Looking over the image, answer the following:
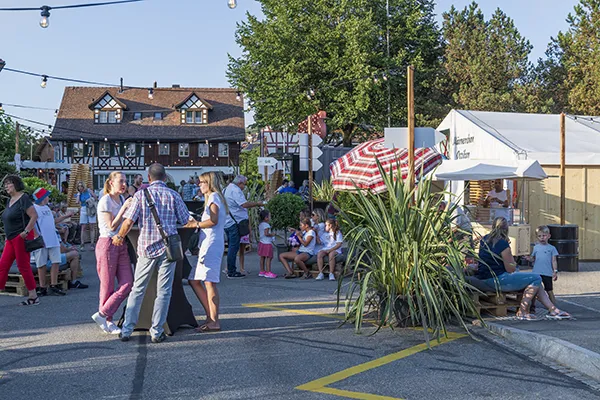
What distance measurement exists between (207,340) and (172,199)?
1.51 meters

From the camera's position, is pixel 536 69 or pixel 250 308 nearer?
pixel 250 308

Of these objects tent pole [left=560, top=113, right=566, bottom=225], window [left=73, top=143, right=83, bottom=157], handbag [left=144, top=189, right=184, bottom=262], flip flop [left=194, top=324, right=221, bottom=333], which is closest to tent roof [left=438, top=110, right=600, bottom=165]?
tent pole [left=560, top=113, right=566, bottom=225]

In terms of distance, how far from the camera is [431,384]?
588 cm

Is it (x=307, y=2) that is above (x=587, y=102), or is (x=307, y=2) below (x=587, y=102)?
above

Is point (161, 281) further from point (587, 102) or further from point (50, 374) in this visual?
point (587, 102)

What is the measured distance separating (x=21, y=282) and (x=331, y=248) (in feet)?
17.1

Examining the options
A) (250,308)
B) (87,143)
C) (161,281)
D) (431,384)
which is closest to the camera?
(431,384)

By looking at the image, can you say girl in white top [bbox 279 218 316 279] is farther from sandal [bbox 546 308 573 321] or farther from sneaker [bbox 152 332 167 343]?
sneaker [bbox 152 332 167 343]

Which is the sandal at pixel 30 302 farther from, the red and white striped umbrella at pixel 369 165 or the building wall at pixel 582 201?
the building wall at pixel 582 201

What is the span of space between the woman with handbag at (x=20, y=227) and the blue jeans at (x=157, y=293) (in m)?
2.98

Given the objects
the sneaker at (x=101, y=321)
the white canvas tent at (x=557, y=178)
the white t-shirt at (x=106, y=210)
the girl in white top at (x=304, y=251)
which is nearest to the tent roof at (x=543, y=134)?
the white canvas tent at (x=557, y=178)

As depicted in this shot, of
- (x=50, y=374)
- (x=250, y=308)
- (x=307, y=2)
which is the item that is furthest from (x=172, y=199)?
(x=307, y=2)

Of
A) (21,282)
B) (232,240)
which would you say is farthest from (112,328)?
(232,240)

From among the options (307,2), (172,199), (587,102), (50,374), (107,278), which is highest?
(307,2)
